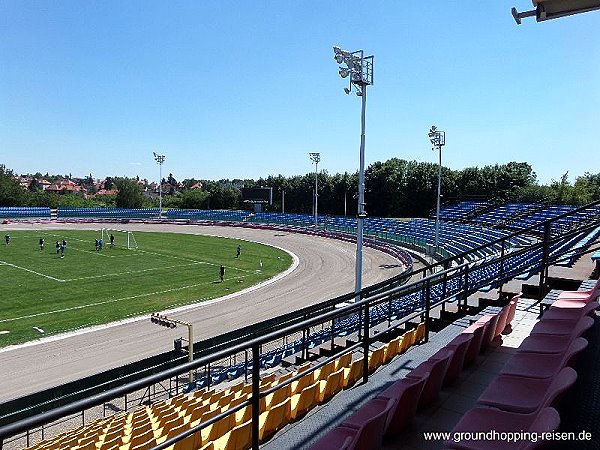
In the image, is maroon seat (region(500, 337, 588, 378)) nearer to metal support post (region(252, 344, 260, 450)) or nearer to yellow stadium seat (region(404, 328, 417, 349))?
metal support post (region(252, 344, 260, 450))

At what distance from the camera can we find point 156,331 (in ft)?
72.9

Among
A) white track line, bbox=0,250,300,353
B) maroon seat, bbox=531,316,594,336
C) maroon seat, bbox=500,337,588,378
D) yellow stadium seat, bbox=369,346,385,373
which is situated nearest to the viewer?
maroon seat, bbox=500,337,588,378

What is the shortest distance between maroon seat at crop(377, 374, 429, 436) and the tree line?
61184mm

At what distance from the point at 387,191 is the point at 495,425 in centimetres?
7788

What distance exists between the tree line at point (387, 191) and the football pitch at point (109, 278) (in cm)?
3379

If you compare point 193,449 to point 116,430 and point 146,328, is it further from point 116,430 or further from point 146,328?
point 146,328

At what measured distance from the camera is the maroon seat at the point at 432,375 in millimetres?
4974

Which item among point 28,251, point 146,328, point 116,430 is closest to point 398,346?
point 116,430

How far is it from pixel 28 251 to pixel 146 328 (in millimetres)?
28880

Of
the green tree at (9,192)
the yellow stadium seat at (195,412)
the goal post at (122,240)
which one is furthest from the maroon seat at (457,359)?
the green tree at (9,192)

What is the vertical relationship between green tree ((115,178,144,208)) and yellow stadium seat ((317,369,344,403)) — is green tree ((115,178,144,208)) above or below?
above

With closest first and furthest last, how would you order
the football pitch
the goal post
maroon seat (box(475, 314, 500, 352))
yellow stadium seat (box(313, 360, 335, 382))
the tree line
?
maroon seat (box(475, 314, 500, 352))
yellow stadium seat (box(313, 360, 335, 382))
the football pitch
the goal post
the tree line

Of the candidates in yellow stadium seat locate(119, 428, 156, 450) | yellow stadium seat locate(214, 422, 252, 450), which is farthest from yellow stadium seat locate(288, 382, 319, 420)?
yellow stadium seat locate(119, 428, 156, 450)

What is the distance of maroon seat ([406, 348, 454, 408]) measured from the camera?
4974mm
